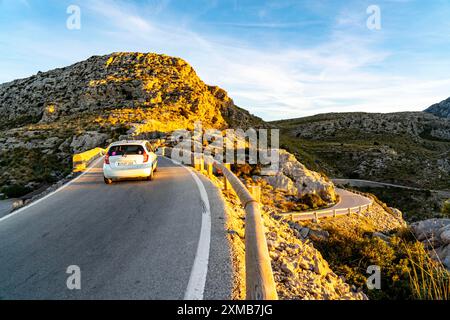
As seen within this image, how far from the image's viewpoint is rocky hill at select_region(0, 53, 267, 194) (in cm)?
3338

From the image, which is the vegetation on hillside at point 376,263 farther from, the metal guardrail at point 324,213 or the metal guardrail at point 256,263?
the metal guardrail at point 324,213

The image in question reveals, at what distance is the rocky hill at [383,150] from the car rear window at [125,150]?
57317 mm

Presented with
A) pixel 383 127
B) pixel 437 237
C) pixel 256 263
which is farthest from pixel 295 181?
pixel 383 127

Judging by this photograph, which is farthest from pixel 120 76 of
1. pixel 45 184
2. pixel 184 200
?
pixel 184 200

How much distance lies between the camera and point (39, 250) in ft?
16.9

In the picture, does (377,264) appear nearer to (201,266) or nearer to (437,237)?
(437,237)

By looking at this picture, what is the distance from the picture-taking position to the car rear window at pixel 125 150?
38.0ft

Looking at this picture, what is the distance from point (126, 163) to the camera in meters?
11.5

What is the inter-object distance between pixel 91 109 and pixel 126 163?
58.9 m

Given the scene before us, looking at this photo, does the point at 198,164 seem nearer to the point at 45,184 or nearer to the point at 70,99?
the point at 45,184

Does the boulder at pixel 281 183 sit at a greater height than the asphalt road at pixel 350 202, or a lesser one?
greater

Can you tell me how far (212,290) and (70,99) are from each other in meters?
76.6

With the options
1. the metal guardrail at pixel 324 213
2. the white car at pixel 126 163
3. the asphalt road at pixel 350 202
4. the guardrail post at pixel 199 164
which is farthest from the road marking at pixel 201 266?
the asphalt road at pixel 350 202

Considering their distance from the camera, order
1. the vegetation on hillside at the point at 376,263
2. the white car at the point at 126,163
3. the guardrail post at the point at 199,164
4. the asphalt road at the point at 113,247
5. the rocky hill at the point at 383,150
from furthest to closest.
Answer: the rocky hill at the point at 383,150 < the guardrail post at the point at 199,164 < the white car at the point at 126,163 < the vegetation on hillside at the point at 376,263 < the asphalt road at the point at 113,247
